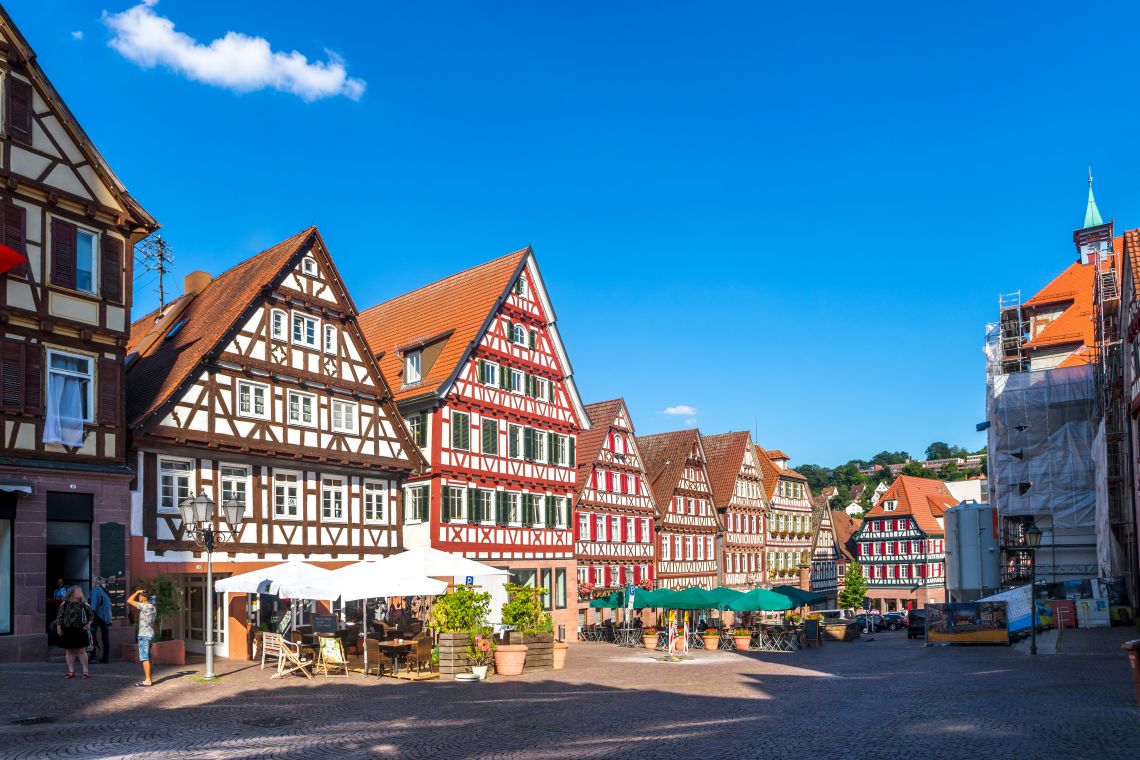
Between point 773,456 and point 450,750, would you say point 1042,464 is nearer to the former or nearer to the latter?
point 773,456

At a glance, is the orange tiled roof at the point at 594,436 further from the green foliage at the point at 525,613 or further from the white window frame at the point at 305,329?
the green foliage at the point at 525,613

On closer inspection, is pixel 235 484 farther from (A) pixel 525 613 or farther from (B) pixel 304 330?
(A) pixel 525 613

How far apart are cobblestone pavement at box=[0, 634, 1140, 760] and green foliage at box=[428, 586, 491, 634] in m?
1.45

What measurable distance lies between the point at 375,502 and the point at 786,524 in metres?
44.0

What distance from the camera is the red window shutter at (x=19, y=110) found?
23.7 m

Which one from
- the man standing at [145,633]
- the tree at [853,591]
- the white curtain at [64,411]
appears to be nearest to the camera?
the man standing at [145,633]

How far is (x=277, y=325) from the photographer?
31016 millimetres

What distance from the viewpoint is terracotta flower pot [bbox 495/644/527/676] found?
23173mm

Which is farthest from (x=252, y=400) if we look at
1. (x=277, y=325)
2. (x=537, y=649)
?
(x=537, y=649)

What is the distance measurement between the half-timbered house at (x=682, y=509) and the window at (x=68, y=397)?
34.0 meters

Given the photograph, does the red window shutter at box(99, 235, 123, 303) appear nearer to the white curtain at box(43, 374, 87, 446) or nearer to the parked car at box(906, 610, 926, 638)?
the white curtain at box(43, 374, 87, 446)

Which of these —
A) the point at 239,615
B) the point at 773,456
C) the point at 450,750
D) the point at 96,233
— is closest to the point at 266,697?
the point at 450,750

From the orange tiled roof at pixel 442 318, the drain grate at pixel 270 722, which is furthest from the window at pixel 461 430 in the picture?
the drain grate at pixel 270 722

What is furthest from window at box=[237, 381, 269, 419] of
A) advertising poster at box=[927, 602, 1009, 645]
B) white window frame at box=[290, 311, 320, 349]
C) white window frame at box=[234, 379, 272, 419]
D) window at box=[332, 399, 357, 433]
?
advertising poster at box=[927, 602, 1009, 645]
